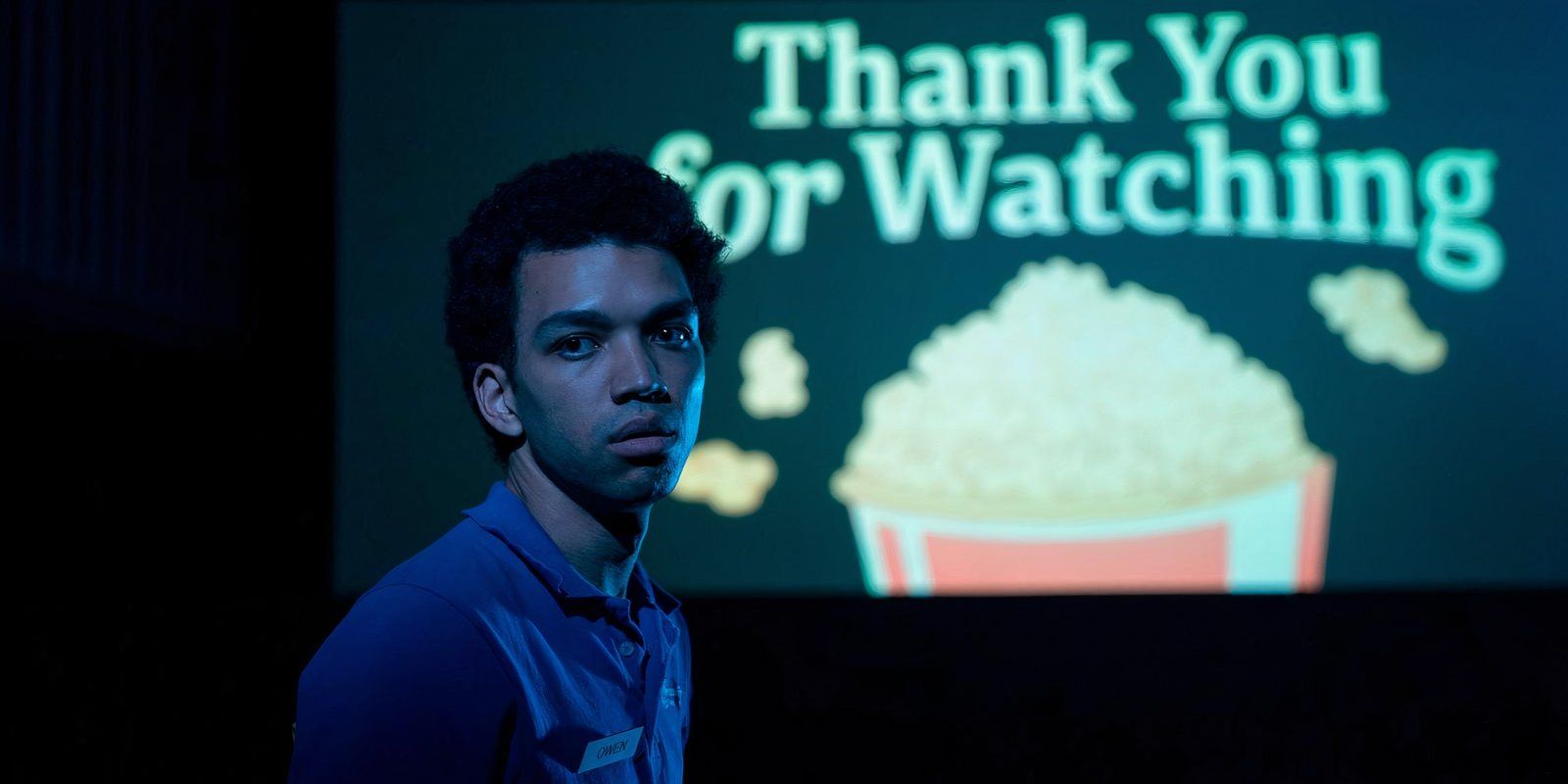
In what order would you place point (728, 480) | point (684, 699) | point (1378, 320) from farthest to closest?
point (728, 480)
point (1378, 320)
point (684, 699)

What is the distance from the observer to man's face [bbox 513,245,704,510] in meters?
0.95

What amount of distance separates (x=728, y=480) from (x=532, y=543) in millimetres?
1572

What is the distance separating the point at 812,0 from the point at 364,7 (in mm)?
1096

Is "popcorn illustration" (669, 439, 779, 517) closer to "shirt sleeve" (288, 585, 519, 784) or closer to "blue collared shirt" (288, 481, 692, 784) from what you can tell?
"blue collared shirt" (288, 481, 692, 784)

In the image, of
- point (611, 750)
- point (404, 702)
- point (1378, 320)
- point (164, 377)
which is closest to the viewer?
point (404, 702)

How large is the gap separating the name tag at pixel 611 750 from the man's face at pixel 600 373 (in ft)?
0.65

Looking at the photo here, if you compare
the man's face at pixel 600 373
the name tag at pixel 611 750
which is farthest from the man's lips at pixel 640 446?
the name tag at pixel 611 750

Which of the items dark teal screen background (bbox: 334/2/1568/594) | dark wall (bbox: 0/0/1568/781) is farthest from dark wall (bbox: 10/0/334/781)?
dark teal screen background (bbox: 334/2/1568/594)

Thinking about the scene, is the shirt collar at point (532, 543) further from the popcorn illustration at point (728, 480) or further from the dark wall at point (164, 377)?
the dark wall at point (164, 377)

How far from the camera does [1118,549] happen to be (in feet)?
8.01

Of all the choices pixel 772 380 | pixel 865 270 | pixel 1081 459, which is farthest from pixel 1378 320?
pixel 772 380

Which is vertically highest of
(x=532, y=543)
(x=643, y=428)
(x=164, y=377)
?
(x=643, y=428)

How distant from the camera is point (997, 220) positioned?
252 cm

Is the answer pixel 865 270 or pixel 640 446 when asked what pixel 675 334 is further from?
pixel 865 270
